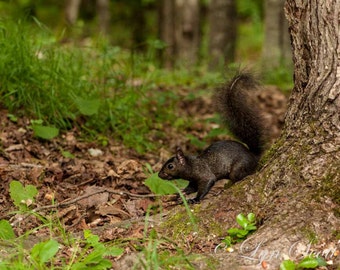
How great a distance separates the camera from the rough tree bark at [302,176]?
Result: 3.52 m

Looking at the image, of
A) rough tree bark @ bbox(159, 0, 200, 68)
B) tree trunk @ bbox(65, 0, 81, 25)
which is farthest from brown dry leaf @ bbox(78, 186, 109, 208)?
tree trunk @ bbox(65, 0, 81, 25)

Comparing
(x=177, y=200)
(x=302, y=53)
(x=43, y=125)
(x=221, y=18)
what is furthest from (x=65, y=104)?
(x=221, y=18)

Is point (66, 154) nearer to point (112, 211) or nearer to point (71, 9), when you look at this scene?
point (112, 211)

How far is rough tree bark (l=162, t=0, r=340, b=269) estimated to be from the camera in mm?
3520

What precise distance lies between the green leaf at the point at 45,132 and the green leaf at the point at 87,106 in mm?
393

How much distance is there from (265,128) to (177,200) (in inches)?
34.6

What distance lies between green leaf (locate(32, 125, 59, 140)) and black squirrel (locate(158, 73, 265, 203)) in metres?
1.33

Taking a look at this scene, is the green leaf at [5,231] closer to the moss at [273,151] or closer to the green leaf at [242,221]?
the green leaf at [242,221]

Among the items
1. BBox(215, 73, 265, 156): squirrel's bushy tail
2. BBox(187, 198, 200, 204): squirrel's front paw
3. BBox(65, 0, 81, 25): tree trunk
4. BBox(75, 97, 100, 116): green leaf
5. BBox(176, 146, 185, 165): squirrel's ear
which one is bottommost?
BBox(187, 198, 200, 204): squirrel's front paw

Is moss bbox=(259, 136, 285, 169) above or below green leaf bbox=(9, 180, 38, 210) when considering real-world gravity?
above

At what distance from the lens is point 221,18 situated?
11.0m

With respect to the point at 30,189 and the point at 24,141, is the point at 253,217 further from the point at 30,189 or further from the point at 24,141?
the point at 24,141

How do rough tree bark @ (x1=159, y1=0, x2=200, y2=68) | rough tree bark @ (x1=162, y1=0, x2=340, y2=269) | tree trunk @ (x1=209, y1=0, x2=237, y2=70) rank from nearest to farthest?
rough tree bark @ (x1=162, y1=0, x2=340, y2=269) < tree trunk @ (x1=209, y1=0, x2=237, y2=70) < rough tree bark @ (x1=159, y1=0, x2=200, y2=68)

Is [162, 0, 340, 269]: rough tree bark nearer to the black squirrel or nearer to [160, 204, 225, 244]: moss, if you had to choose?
[160, 204, 225, 244]: moss
